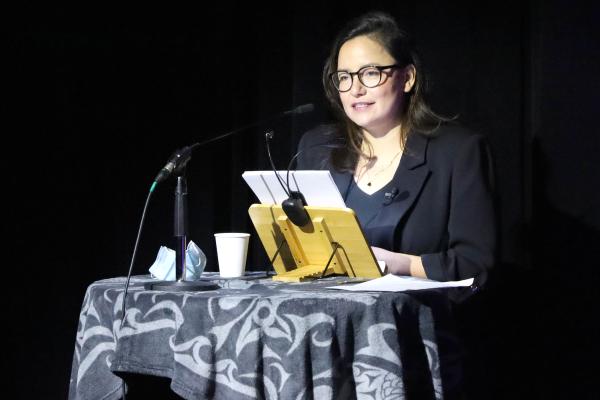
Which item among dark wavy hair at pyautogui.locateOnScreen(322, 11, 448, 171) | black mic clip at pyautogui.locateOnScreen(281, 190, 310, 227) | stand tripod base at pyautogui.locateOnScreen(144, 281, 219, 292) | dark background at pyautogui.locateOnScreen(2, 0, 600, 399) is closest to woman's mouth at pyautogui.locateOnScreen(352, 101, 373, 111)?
dark wavy hair at pyautogui.locateOnScreen(322, 11, 448, 171)

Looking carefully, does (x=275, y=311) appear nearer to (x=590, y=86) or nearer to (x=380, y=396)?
(x=380, y=396)

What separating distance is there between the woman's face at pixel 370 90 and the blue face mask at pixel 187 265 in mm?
776

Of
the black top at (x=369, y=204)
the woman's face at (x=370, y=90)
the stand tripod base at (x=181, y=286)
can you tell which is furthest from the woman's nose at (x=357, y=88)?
the stand tripod base at (x=181, y=286)

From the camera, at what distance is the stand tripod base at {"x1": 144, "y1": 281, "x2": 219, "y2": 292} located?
1799mm

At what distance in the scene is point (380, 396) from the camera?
1.58m

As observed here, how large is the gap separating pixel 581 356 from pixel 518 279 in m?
0.33

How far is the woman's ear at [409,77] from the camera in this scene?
2.64 meters

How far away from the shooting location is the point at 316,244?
2055mm

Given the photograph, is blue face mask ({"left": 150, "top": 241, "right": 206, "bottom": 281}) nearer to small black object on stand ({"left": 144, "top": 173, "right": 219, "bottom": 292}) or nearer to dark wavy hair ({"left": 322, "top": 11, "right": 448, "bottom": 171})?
small black object on stand ({"left": 144, "top": 173, "right": 219, "bottom": 292})

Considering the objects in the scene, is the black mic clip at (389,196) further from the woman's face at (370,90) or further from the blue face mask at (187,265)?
the blue face mask at (187,265)

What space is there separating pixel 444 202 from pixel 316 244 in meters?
0.55

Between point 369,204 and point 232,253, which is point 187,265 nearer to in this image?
point 232,253

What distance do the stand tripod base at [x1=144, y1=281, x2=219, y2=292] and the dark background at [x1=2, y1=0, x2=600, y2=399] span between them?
910 mm

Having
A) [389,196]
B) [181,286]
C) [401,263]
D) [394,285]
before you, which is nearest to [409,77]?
[389,196]
